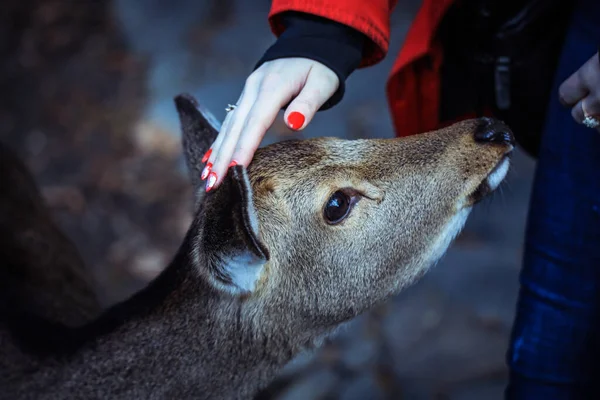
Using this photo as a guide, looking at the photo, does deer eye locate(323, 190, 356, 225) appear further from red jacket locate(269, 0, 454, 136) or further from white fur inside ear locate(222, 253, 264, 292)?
red jacket locate(269, 0, 454, 136)

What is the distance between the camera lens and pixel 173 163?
215 inches

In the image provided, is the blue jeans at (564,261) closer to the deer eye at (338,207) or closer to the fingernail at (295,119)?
the deer eye at (338,207)

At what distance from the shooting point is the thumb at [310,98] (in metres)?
2.05

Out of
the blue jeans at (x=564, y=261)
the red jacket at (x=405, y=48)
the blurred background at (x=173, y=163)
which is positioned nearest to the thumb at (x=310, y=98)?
the red jacket at (x=405, y=48)

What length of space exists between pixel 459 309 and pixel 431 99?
196cm

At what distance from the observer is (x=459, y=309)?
13.9ft

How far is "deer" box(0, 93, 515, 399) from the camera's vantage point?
2297 mm

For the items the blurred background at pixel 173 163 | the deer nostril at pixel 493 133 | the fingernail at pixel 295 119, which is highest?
the fingernail at pixel 295 119

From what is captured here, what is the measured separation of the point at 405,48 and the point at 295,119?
738 mm

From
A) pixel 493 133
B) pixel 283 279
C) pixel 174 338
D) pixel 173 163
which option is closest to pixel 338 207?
Answer: pixel 283 279

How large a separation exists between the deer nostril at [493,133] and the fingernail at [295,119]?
2.30 ft

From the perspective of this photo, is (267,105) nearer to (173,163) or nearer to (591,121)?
(591,121)

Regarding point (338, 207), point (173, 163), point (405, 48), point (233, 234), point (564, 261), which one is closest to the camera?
point (233, 234)

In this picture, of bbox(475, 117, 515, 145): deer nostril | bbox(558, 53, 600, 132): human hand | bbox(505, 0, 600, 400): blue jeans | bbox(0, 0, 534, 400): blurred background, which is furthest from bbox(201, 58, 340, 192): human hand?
bbox(0, 0, 534, 400): blurred background
